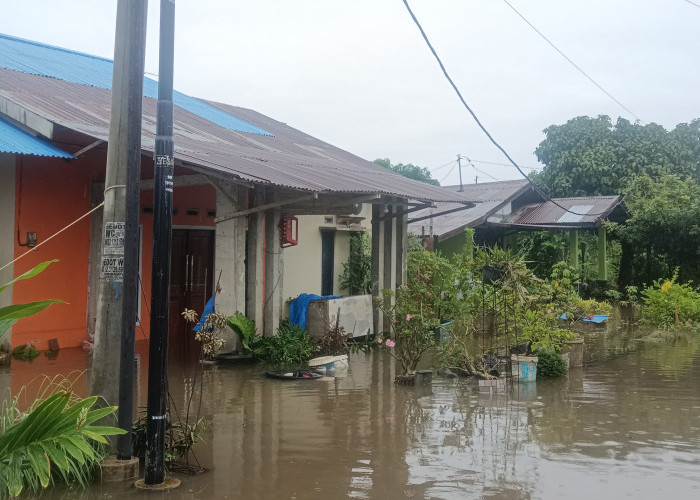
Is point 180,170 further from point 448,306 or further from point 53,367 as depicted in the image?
point 448,306

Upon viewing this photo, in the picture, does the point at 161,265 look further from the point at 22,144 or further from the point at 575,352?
the point at 575,352

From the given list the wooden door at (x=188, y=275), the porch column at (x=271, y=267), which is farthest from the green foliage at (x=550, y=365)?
the wooden door at (x=188, y=275)

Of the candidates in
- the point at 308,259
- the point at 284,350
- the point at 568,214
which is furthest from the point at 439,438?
the point at 568,214

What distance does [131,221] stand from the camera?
5.50 meters

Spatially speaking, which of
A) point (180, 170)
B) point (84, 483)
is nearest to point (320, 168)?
point (180, 170)

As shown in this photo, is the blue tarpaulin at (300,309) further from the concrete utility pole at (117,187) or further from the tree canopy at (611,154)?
the tree canopy at (611,154)

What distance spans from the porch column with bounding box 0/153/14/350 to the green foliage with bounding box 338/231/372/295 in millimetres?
8063

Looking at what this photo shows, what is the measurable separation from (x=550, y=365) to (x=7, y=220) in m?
8.29

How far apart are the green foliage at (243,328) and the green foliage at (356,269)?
584cm

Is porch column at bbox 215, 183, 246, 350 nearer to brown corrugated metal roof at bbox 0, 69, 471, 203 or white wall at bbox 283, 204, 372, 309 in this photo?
brown corrugated metal roof at bbox 0, 69, 471, 203

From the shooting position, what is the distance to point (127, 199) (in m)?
5.52

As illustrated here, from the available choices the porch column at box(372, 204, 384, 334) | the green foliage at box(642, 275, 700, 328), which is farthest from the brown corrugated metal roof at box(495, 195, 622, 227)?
the porch column at box(372, 204, 384, 334)

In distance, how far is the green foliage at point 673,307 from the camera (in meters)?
17.3

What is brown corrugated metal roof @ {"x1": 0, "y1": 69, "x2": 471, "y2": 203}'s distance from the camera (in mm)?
9875
